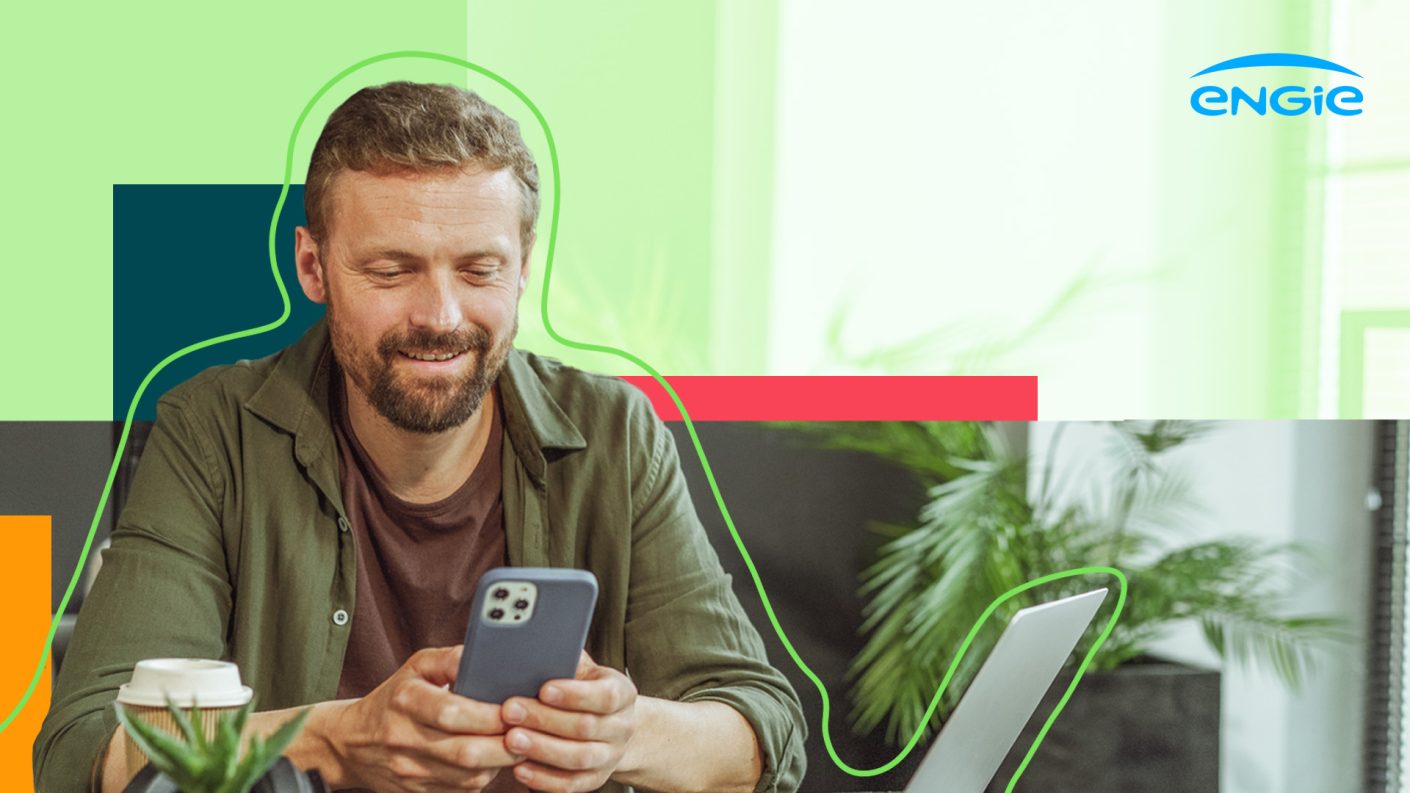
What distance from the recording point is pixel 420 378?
1917 mm

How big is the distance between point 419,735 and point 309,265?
67 centimetres

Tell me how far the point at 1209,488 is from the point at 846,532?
0.57 m

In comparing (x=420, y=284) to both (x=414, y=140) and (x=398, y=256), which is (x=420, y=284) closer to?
(x=398, y=256)

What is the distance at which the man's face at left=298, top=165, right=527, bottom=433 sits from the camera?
74.4 inches

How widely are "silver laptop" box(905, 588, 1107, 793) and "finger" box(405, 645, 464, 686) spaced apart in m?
0.51

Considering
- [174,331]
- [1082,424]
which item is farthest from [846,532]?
[174,331]

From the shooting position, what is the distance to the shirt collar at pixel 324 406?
6.36 ft

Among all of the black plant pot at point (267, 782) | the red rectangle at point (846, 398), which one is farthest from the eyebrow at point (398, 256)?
the black plant pot at point (267, 782)

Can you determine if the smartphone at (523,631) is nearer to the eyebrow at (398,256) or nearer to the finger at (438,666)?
the finger at (438,666)

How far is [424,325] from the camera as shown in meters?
1.90

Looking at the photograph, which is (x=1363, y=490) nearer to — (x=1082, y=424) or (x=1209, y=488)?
(x=1209, y=488)

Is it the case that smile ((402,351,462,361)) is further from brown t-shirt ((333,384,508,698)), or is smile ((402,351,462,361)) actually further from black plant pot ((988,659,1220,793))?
black plant pot ((988,659,1220,793))

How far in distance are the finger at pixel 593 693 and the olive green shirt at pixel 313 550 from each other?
1.09 ft

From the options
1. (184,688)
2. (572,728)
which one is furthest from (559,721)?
(184,688)
